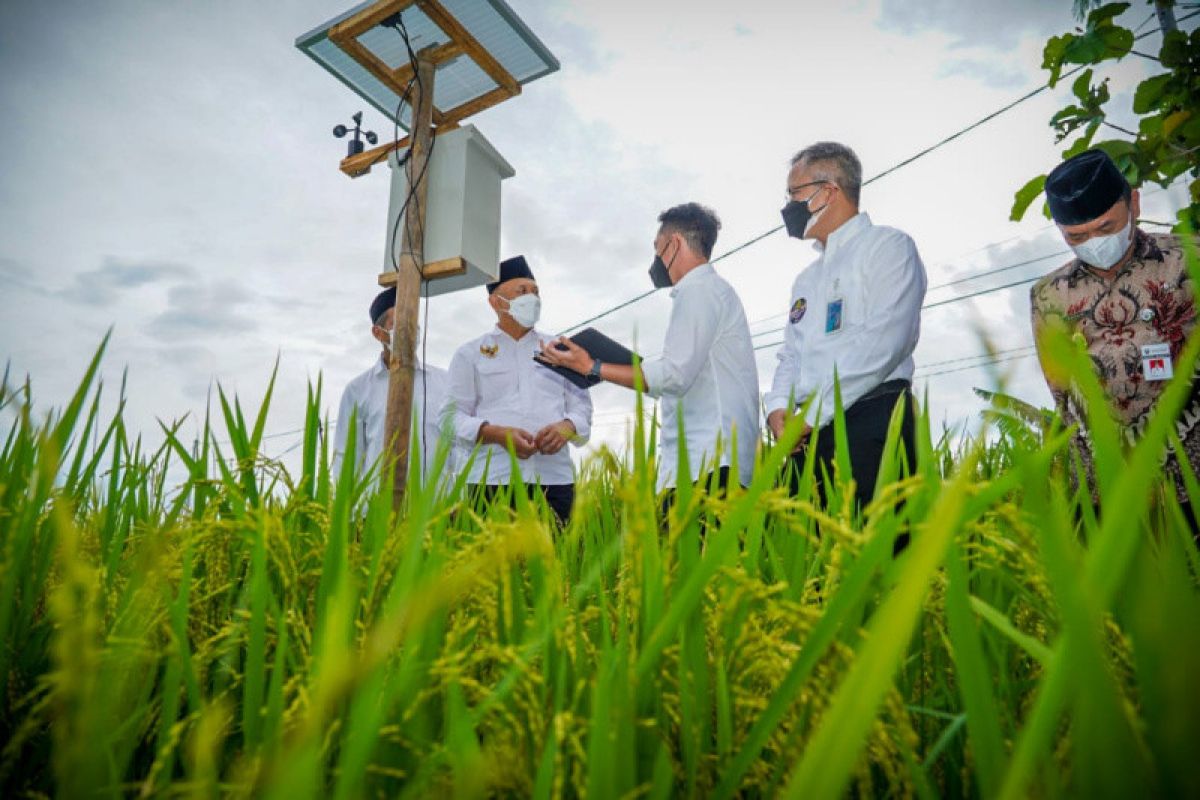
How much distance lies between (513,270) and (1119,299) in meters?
3.01

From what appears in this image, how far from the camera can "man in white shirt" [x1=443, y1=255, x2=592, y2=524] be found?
340 centimetres

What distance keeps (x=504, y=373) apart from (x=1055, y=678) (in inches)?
138

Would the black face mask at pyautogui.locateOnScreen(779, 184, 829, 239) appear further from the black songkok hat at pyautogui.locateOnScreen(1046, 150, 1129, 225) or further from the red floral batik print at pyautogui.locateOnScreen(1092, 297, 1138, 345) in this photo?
the red floral batik print at pyautogui.locateOnScreen(1092, 297, 1138, 345)

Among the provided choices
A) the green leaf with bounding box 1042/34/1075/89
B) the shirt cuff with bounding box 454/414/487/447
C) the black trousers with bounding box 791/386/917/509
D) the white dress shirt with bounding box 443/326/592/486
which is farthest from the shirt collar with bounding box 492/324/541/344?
the green leaf with bounding box 1042/34/1075/89

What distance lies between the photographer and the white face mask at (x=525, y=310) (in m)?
3.72

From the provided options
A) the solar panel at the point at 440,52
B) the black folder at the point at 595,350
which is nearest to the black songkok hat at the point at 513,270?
the solar panel at the point at 440,52

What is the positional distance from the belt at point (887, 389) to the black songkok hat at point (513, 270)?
2416mm

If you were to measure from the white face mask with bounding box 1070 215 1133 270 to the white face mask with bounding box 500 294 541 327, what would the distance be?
2.56 meters

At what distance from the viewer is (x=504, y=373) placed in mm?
3680

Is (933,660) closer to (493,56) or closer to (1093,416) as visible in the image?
(1093,416)

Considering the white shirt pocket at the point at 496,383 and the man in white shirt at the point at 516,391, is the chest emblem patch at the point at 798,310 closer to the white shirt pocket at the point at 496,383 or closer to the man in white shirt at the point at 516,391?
the man in white shirt at the point at 516,391

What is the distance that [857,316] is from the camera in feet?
7.16

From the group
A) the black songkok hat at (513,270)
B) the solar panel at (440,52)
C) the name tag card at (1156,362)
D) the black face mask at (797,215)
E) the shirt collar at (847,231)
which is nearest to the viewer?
the name tag card at (1156,362)

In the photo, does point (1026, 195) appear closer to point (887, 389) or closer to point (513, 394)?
point (887, 389)
